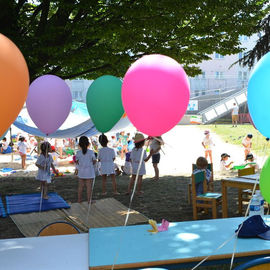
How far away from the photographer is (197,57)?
36.2ft

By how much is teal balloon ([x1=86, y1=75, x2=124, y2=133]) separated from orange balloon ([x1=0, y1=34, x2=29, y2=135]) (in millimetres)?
2103

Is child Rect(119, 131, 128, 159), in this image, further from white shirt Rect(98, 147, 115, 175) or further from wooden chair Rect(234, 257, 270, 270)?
wooden chair Rect(234, 257, 270, 270)

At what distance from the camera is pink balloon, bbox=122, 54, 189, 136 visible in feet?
11.6

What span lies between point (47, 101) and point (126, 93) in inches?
71.2

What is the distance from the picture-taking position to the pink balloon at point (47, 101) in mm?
5188

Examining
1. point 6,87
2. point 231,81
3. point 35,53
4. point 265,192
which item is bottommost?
point 265,192

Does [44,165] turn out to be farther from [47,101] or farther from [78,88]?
[78,88]

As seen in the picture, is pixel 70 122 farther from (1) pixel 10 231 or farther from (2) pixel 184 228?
(2) pixel 184 228

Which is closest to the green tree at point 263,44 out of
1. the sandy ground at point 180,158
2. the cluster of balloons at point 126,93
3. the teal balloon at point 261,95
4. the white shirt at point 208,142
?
the white shirt at point 208,142

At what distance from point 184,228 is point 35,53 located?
5672 mm

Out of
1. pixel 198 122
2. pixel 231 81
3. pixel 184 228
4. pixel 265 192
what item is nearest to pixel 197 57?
pixel 184 228

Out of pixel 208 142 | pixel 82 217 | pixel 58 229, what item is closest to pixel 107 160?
pixel 82 217

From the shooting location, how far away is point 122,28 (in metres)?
8.55

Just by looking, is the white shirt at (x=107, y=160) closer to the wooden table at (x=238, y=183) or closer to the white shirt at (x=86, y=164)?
the white shirt at (x=86, y=164)
